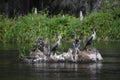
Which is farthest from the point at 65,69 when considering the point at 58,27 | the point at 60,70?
the point at 58,27

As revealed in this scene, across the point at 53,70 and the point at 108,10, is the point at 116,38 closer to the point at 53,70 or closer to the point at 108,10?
the point at 108,10

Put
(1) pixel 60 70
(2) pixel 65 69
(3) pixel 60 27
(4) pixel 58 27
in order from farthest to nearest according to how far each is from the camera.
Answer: (4) pixel 58 27
(3) pixel 60 27
(2) pixel 65 69
(1) pixel 60 70

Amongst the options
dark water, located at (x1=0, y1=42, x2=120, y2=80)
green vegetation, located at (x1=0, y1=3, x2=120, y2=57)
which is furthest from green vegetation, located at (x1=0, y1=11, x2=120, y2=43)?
dark water, located at (x1=0, y1=42, x2=120, y2=80)

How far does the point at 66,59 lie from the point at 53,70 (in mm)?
3721

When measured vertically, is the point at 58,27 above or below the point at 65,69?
above

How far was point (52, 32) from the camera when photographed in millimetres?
57750

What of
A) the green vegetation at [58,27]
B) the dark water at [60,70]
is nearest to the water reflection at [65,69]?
the dark water at [60,70]

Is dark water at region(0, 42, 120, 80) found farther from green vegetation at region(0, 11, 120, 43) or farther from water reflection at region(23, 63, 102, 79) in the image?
green vegetation at region(0, 11, 120, 43)

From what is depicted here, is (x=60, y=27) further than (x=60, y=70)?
Yes

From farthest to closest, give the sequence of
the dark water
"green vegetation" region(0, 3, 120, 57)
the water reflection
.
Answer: "green vegetation" region(0, 3, 120, 57) → the water reflection → the dark water

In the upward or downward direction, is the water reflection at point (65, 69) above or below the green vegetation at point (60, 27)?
below

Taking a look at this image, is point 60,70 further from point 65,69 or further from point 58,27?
point 58,27

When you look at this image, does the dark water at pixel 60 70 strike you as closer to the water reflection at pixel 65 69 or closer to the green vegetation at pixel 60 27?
the water reflection at pixel 65 69

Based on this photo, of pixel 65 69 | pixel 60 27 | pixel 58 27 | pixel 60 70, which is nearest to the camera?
pixel 60 70
